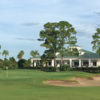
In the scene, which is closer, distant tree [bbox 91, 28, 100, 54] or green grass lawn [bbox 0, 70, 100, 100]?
green grass lawn [bbox 0, 70, 100, 100]

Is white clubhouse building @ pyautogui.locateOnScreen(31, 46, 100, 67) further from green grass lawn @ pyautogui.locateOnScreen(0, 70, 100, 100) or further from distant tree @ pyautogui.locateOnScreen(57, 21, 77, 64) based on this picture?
Result: green grass lawn @ pyautogui.locateOnScreen(0, 70, 100, 100)

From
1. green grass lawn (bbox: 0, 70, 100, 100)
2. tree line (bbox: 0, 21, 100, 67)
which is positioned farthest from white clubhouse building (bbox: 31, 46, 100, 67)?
green grass lawn (bbox: 0, 70, 100, 100)

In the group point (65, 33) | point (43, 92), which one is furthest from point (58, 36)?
point (43, 92)

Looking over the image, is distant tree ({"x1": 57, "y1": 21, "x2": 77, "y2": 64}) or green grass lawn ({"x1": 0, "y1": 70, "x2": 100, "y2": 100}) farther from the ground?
distant tree ({"x1": 57, "y1": 21, "x2": 77, "y2": 64})

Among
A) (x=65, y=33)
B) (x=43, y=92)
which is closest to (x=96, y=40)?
(x=65, y=33)

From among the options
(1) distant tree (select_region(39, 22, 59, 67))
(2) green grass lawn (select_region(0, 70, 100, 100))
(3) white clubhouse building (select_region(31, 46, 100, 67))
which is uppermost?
(1) distant tree (select_region(39, 22, 59, 67))

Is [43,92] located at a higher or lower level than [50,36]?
lower

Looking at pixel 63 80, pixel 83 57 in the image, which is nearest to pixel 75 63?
pixel 83 57

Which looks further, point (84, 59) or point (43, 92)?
point (84, 59)

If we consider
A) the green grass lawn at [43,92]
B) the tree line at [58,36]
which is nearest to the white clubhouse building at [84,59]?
the tree line at [58,36]

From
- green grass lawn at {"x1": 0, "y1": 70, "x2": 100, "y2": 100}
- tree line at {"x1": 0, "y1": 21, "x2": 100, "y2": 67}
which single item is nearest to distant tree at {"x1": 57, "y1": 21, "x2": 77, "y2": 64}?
tree line at {"x1": 0, "y1": 21, "x2": 100, "y2": 67}

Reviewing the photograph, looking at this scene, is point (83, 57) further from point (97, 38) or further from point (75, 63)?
point (97, 38)

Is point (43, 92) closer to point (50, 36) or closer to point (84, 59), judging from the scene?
point (50, 36)

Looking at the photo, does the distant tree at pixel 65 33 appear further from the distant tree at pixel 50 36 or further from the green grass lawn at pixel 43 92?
the green grass lawn at pixel 43 92
